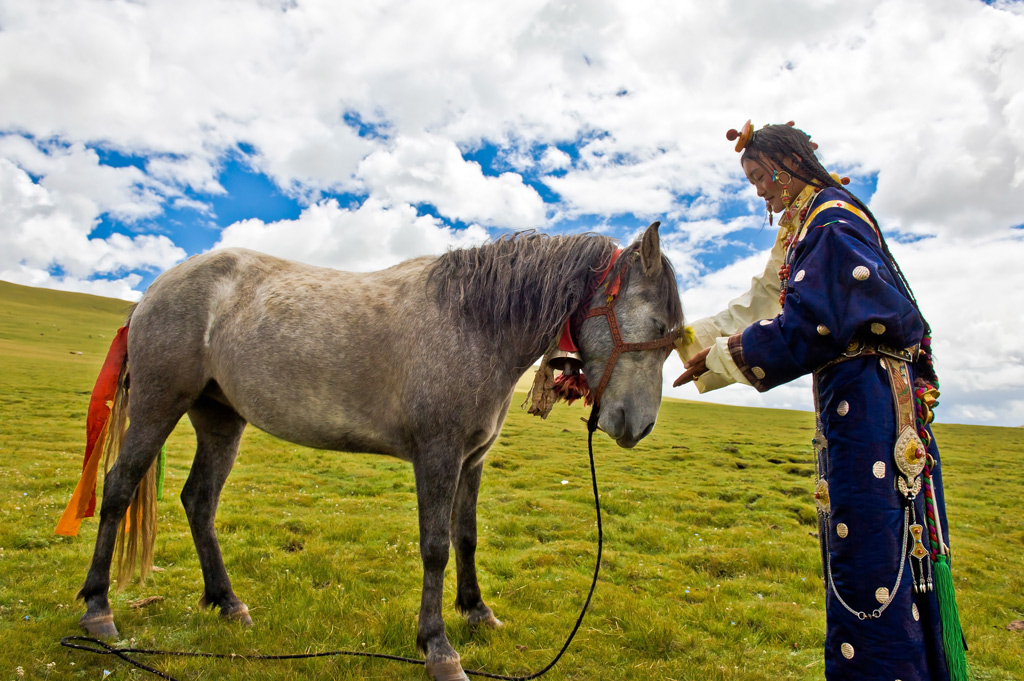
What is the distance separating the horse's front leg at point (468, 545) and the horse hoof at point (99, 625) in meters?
2.69

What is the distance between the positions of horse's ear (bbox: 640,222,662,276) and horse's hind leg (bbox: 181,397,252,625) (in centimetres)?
392

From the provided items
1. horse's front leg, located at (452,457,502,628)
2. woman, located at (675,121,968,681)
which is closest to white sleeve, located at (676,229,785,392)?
woman, located at (675,121,968,681)

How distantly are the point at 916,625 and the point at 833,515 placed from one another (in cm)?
54

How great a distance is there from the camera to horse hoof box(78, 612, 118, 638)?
172 inches

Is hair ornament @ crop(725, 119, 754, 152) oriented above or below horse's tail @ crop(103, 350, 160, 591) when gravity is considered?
above

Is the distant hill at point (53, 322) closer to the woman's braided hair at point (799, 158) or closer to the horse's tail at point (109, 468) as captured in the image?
the horse's tail at point (109, 468)

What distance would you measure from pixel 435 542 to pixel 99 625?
2.88m

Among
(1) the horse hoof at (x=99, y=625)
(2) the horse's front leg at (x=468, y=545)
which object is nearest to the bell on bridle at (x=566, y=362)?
(2) the horse's front leg at (x=468, y=545)

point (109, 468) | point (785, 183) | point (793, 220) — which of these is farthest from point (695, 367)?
point (109, 468)

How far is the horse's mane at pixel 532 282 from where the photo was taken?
3.79 m

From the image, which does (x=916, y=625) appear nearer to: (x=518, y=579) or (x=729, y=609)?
(x=729, y=609)

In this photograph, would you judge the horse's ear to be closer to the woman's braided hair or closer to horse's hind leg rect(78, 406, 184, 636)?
the woman's braided hair

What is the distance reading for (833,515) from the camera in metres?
2.65

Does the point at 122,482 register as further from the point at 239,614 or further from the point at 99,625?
the point at 239,614
